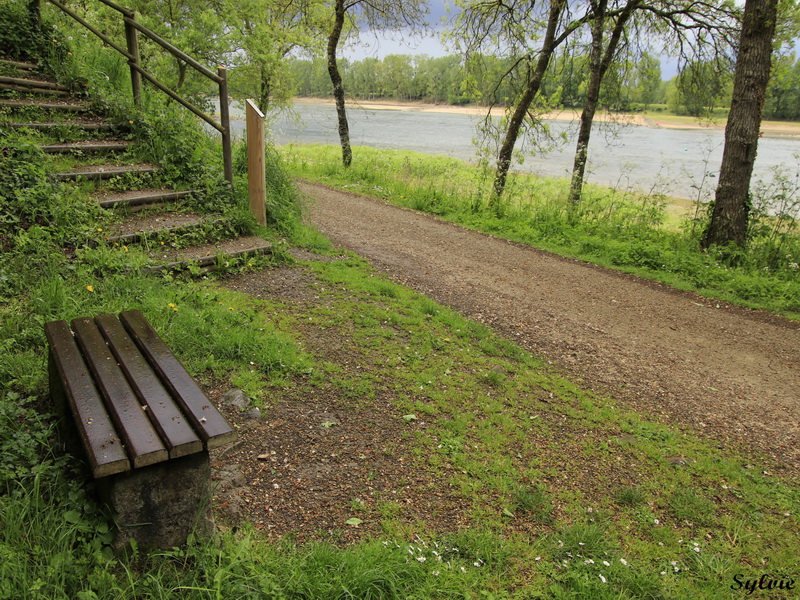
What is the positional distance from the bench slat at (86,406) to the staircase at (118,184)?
2017mm

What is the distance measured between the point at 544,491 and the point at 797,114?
163 feet

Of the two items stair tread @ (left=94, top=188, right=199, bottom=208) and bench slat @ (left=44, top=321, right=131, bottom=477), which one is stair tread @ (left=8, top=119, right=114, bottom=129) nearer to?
stair tread @ (left=94, top=188, right=199, bottom=208)

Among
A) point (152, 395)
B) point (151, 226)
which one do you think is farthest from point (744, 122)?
point (152, 395)

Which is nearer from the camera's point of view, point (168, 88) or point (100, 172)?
point (100, 172)

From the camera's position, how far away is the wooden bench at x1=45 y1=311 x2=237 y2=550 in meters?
1.94

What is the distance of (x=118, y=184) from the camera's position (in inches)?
213

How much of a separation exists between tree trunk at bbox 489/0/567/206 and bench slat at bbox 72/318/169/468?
886 cm

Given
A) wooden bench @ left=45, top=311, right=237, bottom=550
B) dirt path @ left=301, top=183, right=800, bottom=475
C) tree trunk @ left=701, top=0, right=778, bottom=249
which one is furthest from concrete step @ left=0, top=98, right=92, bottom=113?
tree trunk @ left=701, top=0, right=778, bottom=249

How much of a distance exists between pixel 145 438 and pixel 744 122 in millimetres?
8488

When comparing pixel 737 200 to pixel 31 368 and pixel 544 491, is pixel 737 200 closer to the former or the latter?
pixel 544 491

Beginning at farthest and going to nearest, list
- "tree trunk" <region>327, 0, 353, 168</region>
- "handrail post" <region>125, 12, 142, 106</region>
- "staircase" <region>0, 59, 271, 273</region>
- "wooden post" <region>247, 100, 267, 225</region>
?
"tree trunk" <region>327, 0, 353, 168</region> → "handrail post" <region>125, 12, 142, 106</region> → "wooden post" <region>247, 100, 267, 225</region> → "staircase" <region>0, 59, 271, 273</region>

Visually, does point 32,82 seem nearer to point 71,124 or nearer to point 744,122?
point 71,124

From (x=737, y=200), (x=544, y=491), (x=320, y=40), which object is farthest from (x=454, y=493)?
(x=320, y=40)

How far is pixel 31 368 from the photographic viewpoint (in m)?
2.91
